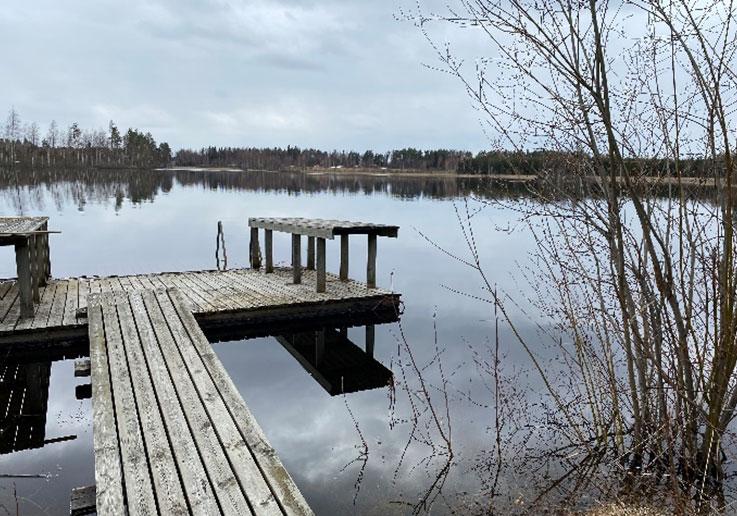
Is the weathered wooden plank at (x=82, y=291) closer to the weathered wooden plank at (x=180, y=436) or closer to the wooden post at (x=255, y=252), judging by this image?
the weathered wooden plank at (x=180, y=436)

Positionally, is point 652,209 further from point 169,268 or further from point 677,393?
point 169,268

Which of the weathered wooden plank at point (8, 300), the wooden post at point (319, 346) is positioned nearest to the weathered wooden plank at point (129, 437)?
the weathered wooden plank at point (8, 300)

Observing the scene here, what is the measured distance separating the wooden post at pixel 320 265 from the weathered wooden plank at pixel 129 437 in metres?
4.12

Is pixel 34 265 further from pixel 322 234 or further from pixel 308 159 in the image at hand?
pixel 308 159

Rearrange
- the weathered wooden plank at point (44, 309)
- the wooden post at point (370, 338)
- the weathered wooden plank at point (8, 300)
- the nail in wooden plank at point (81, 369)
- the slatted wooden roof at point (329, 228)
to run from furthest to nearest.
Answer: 1. the wooden post at point (370, 338)
2. the slatted wooden roof at point (329, 228)
3. the weathered wooden plank at point (8, 300)
4. the weathered wooden plank at point (44, 309)
5. the nail in wooden plank at point (81, 369)

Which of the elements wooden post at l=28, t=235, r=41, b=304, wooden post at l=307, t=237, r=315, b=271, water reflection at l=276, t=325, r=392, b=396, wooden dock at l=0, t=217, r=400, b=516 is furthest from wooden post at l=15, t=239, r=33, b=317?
wooden post at l=307, t=237, r=315, b=271

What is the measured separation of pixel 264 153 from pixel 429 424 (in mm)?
151452

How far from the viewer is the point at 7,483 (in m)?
4.72

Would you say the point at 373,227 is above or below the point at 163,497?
above

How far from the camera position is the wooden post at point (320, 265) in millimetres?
9328

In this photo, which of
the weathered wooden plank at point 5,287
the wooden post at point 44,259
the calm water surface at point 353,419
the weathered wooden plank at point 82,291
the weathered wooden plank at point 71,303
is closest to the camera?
the calm water surface at point 353,419

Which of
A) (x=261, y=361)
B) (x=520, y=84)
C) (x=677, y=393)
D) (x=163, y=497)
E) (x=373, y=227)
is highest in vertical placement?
(x=520, y=84)

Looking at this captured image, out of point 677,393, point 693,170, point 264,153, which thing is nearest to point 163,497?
point 677,393

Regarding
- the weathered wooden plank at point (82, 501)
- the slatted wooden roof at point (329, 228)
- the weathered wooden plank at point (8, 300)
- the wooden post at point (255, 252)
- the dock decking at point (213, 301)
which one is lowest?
the weathered wooden plank at point (82, 501)
